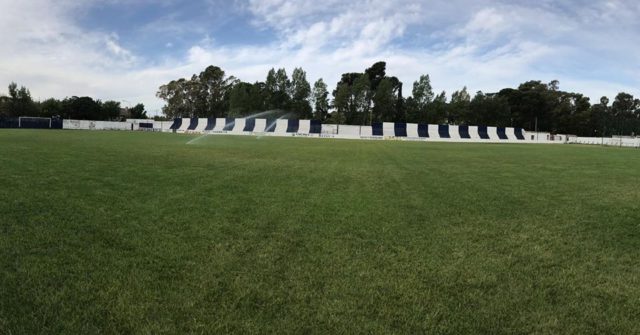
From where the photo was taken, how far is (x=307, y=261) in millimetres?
4402

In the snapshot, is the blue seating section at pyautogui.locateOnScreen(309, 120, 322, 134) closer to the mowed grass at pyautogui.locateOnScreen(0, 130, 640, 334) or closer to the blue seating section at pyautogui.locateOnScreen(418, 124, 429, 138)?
the blue seating section at pyautogui.locateOnScreen(418, 124, 429, 138)

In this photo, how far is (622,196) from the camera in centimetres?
894

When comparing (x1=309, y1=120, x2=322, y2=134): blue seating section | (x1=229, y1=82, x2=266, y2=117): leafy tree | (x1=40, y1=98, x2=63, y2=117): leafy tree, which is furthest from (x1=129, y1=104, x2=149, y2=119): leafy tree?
(x1=309, y1=120, x2=322, y2=134): blue seating section

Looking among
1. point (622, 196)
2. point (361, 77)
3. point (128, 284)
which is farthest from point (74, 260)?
point (361, 77)

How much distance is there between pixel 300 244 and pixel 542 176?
33.2 feet

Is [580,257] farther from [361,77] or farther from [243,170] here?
[361,77]

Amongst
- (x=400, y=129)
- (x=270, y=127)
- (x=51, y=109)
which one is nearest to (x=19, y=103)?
(x=51, y=109)

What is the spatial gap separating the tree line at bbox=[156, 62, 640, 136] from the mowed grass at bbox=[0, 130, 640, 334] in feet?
290

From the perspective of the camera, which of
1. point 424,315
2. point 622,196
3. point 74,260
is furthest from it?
point 622,196

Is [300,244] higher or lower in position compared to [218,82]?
lower

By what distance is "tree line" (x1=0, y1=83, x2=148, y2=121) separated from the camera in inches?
3509

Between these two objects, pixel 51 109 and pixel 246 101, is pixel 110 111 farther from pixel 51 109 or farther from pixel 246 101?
pixel 246 101

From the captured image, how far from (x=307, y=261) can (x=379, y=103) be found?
302 ft

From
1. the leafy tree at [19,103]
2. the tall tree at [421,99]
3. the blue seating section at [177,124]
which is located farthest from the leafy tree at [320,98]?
the leafy tree at [19,103]
